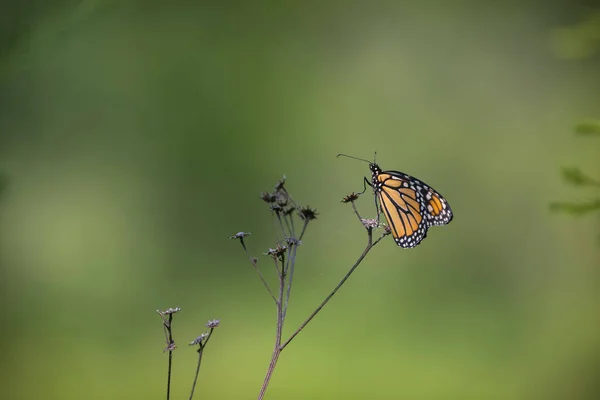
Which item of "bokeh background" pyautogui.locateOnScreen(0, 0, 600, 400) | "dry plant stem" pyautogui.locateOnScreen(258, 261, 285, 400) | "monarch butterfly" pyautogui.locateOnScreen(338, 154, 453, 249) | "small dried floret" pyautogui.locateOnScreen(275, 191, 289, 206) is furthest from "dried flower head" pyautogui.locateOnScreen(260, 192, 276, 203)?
"bokeh background" pyautogui.locateOnScreen(0, 0, 600, 400)

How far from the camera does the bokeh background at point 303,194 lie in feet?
4.68

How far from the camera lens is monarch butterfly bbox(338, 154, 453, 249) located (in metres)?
0.92

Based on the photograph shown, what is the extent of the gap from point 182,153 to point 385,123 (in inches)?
28.2

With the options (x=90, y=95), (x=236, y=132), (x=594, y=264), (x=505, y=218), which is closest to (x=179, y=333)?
(x=236, y=132)

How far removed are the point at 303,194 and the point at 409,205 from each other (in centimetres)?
68

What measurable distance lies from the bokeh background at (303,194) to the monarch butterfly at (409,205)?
1.95 ft

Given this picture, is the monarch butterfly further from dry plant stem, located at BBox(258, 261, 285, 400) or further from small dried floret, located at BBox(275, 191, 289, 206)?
dry plant stem, located at BBox(258, 261, 285, 400)

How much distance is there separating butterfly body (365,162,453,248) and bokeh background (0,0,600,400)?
0.59m

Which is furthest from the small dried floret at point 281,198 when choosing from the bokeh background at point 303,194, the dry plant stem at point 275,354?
the bokeh background at point 303,194

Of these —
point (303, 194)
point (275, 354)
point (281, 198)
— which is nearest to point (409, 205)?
point (281, 198)

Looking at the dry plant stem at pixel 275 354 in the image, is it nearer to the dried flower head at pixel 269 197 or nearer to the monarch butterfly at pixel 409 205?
the dried flower head at pixel 269 197

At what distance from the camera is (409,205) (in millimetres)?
981

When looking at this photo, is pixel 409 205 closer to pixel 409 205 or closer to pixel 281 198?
pixel 409 205

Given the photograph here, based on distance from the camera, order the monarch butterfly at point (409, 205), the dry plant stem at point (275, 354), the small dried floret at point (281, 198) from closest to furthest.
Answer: the dry plant stem at point (275, 354)
the small dried floret at point (281, 198)
the monarch butterfly at point (409, 205)
